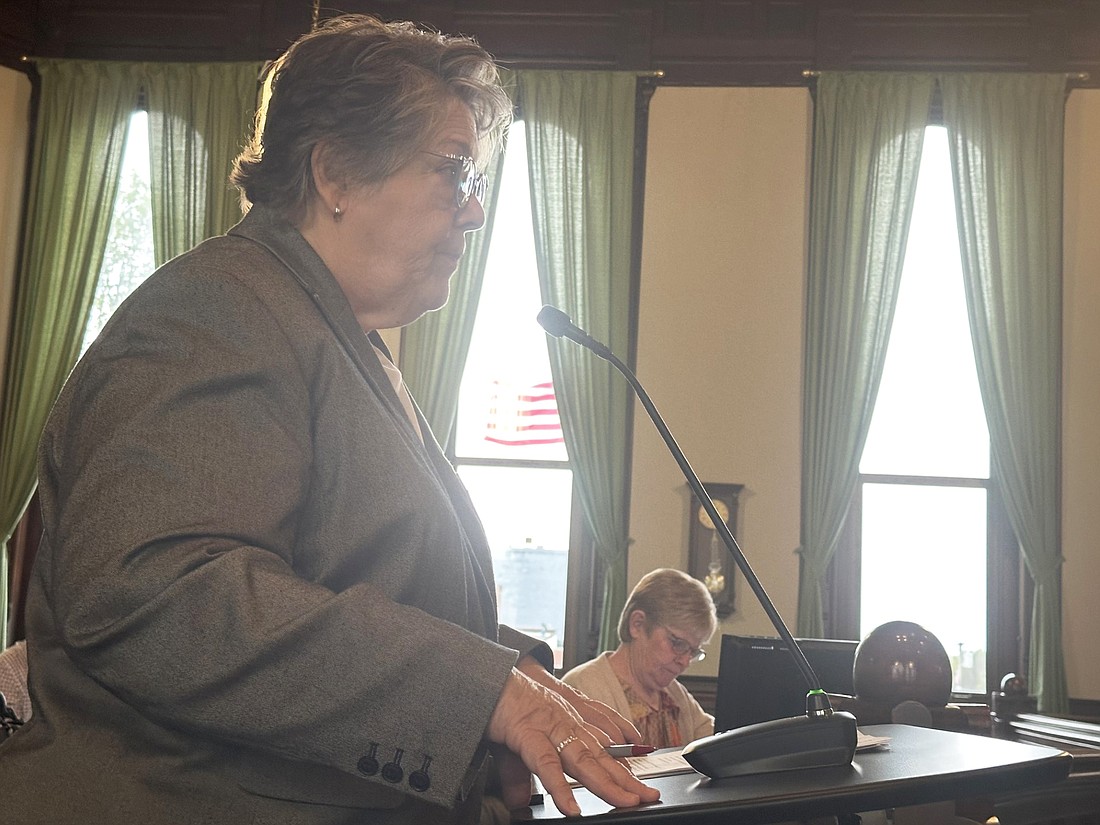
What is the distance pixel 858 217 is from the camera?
7.01 m

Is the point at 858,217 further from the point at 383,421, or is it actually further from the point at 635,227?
the point at 383,421

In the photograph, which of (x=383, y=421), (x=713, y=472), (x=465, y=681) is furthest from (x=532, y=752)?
(x=713, y=472)

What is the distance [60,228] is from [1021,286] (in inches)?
235

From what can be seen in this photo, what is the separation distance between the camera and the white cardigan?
4289mm

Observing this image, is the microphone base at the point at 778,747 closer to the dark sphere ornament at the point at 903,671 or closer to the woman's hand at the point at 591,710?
the woman's hand at the point at 591,710

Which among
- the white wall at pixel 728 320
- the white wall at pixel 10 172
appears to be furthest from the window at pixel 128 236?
the white wall at pixel 728 320

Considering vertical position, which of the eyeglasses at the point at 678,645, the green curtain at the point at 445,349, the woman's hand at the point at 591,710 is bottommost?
the eyeglasses at the point at 678,645

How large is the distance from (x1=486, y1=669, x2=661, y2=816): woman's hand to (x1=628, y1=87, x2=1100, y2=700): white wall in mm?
5854

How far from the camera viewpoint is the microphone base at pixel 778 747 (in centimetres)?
127

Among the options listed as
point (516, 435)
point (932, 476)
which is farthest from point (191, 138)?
point (932, 476)

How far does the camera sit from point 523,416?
7.35m

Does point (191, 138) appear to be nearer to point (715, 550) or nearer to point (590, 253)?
point (590, 253)

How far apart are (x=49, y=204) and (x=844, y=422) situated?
5196 mm

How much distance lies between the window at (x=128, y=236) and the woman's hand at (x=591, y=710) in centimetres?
667
